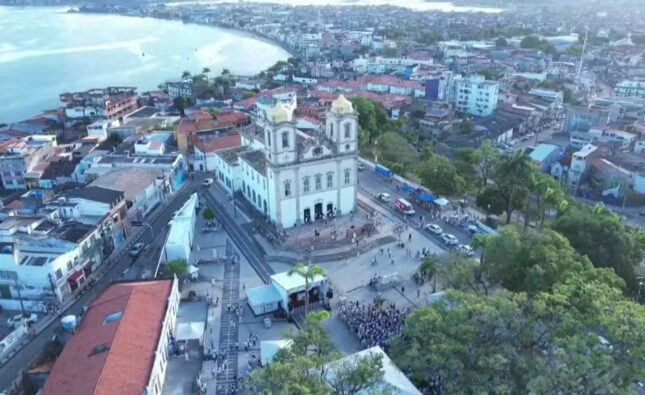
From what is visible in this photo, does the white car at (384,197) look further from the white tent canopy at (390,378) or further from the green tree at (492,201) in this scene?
the white tent canopy at (390,378)

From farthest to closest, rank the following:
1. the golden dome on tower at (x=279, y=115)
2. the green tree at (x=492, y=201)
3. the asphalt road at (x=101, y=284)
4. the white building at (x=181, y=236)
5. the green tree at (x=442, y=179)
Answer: the green tree at (x=442, y=179), the green tree at (x=492, y=201), the golden dome on tower at (x=279, y=115), the white building at (x=181, y=236), the asphalt road at (x=101, y=284)

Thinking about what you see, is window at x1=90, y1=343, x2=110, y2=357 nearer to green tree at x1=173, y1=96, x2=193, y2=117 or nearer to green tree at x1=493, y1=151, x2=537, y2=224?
green tree at x1=493, y1=151, x2=537, y2=224

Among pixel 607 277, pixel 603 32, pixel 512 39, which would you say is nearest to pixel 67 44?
pixel 512 39

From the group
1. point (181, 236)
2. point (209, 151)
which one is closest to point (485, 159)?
point (209, 151)

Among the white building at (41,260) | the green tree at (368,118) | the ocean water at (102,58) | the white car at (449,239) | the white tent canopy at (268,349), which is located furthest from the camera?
the ocean water at (102,58)

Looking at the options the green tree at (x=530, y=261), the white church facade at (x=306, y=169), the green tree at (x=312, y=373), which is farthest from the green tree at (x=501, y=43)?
the green tree at (x=312, y=373)

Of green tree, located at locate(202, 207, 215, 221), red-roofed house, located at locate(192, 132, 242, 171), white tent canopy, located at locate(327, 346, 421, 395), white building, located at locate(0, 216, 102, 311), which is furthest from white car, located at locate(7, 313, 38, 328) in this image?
red-roofed house, located at locate(192, 132, 242, 171)

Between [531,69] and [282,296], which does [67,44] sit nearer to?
[531,69]
